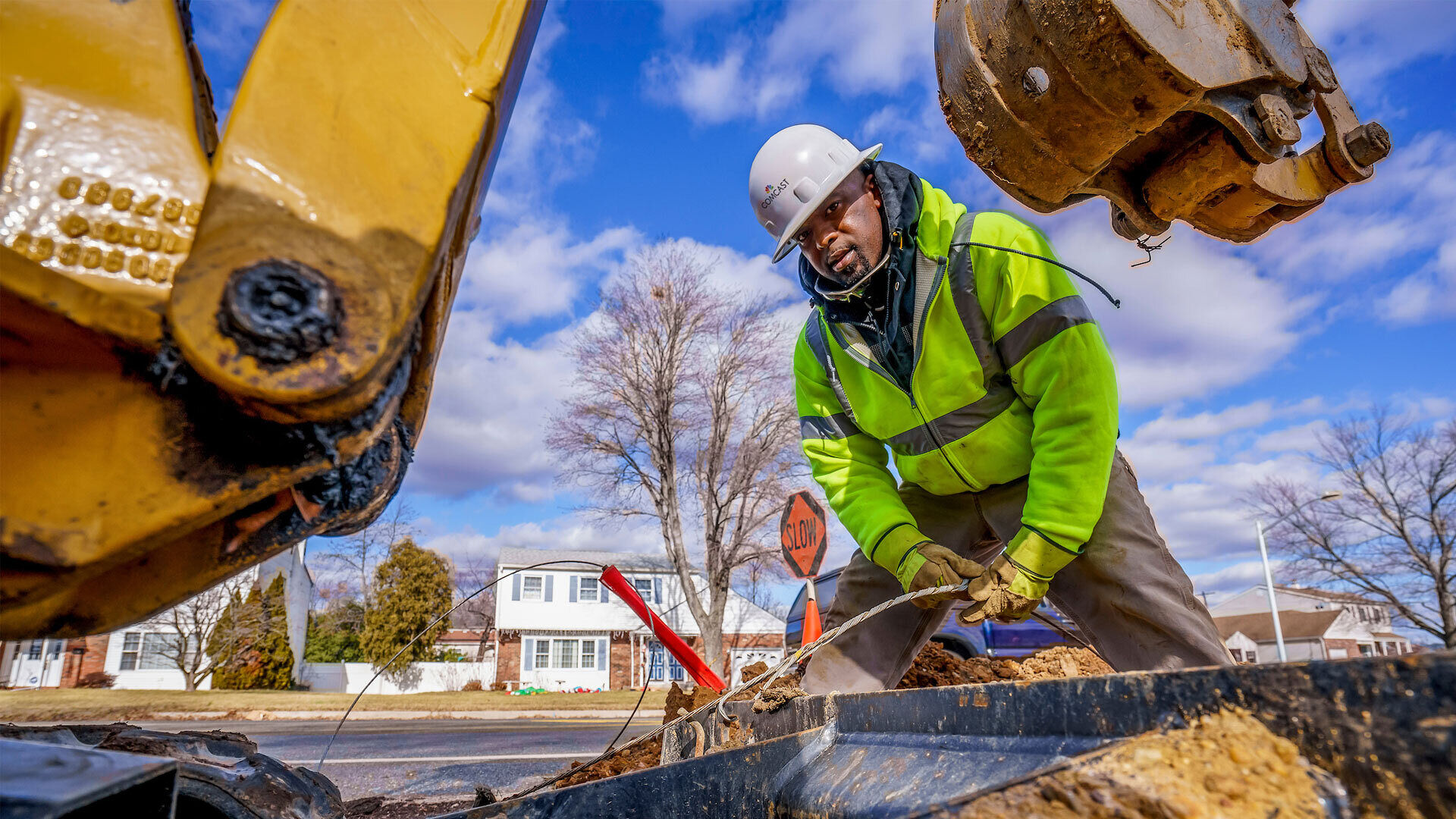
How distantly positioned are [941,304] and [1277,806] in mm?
2023

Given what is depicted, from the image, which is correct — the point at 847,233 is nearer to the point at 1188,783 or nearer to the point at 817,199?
the point at 817,199

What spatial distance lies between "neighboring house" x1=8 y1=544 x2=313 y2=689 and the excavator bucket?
1348 inches

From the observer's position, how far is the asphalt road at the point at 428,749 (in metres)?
5.21

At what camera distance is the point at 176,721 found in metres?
11.2

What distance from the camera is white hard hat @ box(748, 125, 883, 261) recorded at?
120 inches

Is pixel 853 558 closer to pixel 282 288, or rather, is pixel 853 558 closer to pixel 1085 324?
pixel 1085 324

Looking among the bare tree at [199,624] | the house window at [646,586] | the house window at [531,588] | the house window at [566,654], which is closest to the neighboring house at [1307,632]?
the house window at [646,586]

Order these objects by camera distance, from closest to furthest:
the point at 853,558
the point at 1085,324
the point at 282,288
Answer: the point at 282,288 → the point at 1085,324 → the point at 853,558

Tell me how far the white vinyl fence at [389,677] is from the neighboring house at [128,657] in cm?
111

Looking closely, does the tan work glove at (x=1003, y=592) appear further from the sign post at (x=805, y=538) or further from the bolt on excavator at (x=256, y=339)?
the sign post at (x=805, y=538)

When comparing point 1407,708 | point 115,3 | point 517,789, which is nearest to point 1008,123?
point 1407,708

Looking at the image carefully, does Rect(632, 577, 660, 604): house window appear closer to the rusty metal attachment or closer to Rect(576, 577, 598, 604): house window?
Rect(576, 577, 598, 604): house window

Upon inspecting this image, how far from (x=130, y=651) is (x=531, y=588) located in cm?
1722

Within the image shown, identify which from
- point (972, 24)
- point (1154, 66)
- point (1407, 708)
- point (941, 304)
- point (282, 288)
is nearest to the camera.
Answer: point (1407, 708)
